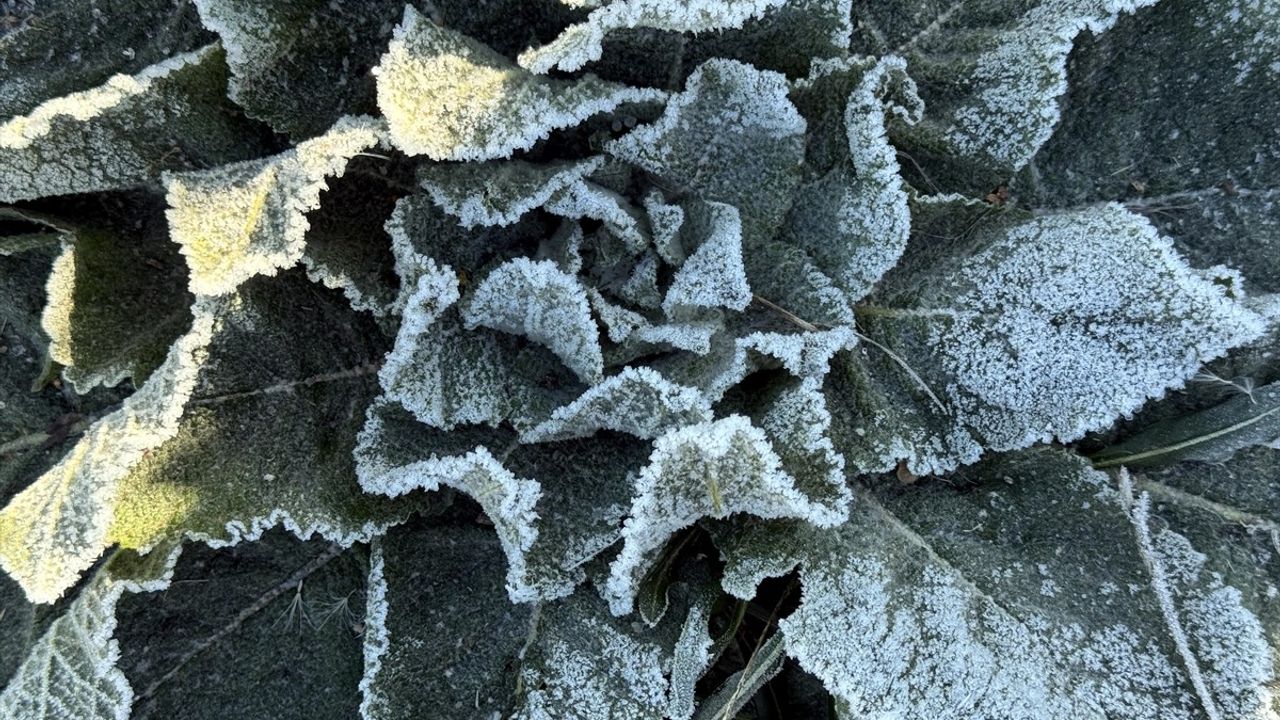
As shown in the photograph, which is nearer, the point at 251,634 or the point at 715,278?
the point at 715,278

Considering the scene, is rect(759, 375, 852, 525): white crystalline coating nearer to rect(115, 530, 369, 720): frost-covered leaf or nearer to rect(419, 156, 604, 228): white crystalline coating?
rect(419, 156, 604, 228): white crystalline coating

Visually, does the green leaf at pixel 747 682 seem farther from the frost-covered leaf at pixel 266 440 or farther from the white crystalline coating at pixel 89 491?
the white crystalline coating at pixel 89 491

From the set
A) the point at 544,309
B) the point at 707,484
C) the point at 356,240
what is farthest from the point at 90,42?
the point at 707,484

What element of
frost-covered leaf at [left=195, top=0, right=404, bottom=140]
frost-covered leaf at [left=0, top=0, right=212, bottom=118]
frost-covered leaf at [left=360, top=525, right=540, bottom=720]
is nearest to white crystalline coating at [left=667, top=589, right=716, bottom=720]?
frost-covered leaf at [left=360, top=525, right=540, bottom=720]

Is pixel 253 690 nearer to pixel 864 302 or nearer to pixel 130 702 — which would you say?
pixel 130 702

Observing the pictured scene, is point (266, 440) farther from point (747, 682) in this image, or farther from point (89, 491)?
point (747, 682)

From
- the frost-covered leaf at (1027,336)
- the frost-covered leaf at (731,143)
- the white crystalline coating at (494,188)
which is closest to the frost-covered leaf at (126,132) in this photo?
the white crystalline coating at (494,188)
